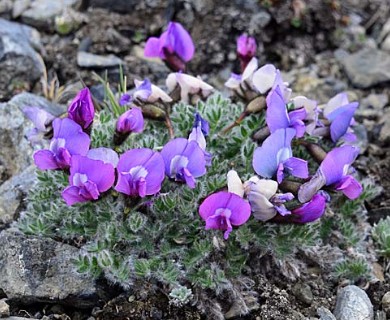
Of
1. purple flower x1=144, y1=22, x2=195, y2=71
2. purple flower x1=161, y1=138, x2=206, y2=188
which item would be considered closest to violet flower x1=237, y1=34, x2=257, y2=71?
purple flower x1=144, y1=22, x2=195, y2=71

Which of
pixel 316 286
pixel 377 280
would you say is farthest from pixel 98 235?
pixel 377 280

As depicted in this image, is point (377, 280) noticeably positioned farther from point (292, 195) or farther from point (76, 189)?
point (76, 189)

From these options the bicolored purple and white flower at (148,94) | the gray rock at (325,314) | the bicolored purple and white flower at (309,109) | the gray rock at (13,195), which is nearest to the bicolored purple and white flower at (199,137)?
the bicolored purple and white flower at (148,94)

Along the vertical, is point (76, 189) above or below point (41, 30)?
above

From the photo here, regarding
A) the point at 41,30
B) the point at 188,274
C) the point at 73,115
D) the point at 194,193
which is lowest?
the point at 41,30

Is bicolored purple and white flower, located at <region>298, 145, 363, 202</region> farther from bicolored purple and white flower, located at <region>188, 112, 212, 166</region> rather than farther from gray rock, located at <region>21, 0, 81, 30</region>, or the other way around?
gray rock, located at <region>21, 0, 81, 30</region>

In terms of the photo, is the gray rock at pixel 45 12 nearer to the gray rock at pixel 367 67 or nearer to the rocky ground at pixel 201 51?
the rocky ground at pixel 201 51
